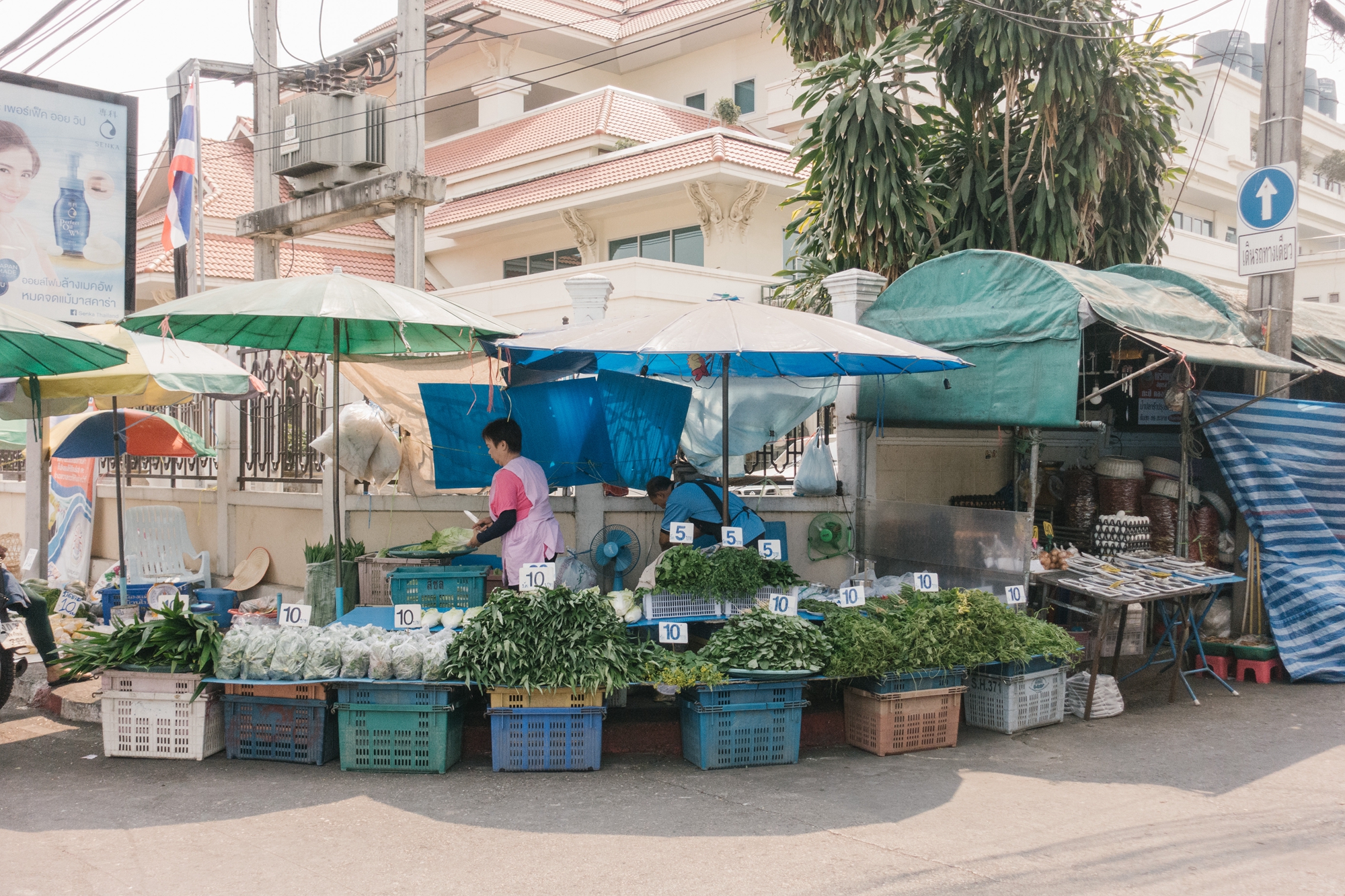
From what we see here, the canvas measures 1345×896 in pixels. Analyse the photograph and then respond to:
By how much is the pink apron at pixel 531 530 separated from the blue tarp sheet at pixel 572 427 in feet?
2.75

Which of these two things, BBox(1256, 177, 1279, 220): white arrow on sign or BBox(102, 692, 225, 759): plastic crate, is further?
BBox(1256, 177, 1279, 220): white arrow on sign

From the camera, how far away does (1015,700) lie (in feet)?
22.2

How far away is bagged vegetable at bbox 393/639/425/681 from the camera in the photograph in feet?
19.0

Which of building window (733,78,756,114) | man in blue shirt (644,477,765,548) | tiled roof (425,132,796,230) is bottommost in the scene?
man in blue shirt (644,477,765,548)

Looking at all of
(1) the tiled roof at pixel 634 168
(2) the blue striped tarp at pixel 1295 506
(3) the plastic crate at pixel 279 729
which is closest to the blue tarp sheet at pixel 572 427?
(3) the plastic crate at pixel 279 729

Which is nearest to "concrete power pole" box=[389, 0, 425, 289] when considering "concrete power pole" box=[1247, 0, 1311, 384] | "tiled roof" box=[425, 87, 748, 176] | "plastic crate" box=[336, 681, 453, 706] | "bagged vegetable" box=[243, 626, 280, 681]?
"bagged vegetable" box=[243, 626, 280, 681]

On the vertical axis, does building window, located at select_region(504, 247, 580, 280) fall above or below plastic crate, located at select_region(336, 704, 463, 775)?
above

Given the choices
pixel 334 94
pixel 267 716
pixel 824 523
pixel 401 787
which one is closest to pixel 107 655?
pixel 267 716

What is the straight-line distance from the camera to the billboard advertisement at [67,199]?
33.5ft

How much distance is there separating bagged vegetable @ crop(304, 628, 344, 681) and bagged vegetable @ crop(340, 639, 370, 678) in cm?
3

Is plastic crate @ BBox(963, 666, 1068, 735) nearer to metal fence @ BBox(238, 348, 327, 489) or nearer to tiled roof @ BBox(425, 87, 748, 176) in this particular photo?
metal fence @ BBox(238, 348, 327, 489)

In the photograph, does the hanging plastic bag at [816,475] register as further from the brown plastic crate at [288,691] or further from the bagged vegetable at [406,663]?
the brown plastic crate at [288,691]

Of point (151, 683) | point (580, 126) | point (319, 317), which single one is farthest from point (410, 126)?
point (580, 126)

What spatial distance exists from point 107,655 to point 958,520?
5674 mm
